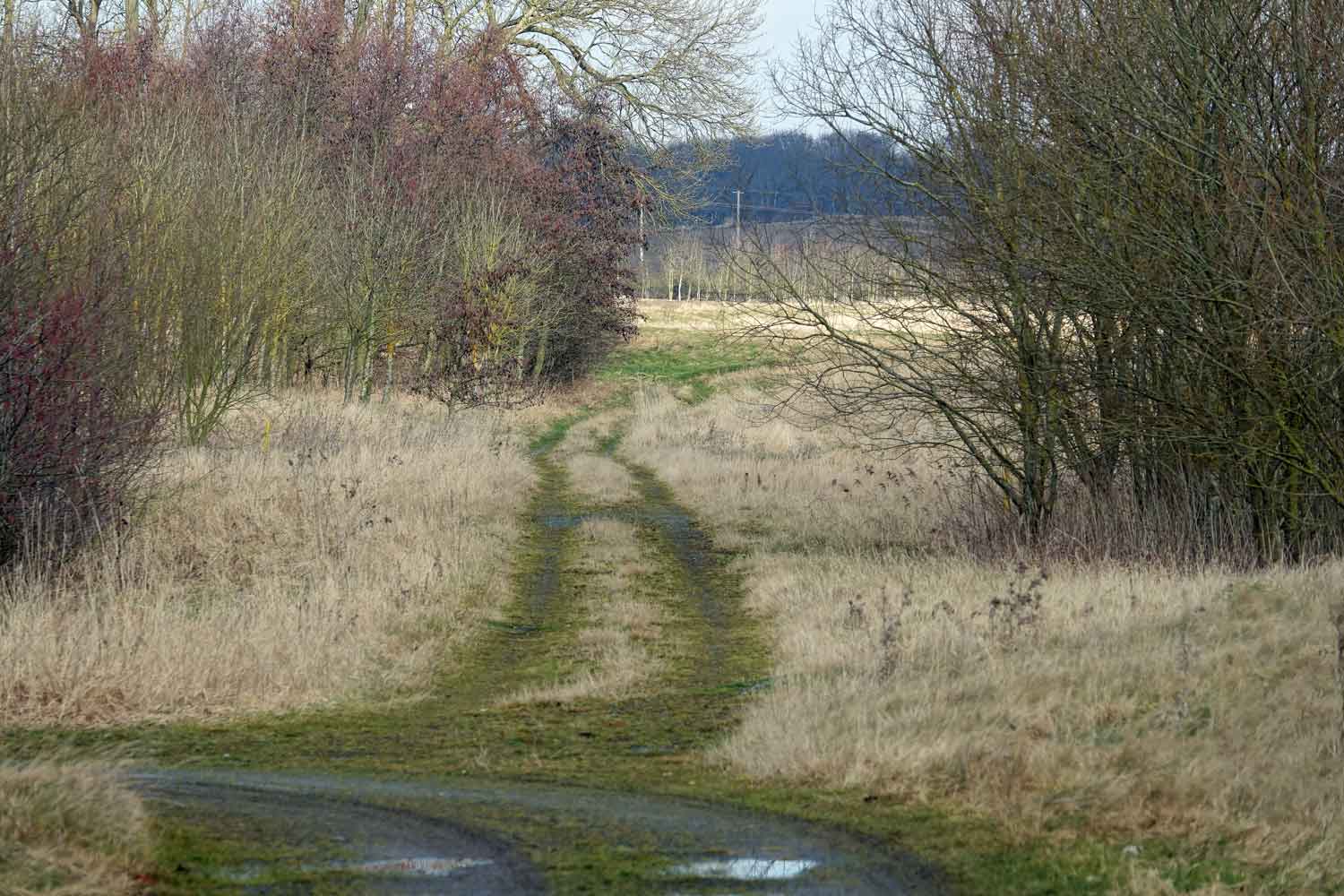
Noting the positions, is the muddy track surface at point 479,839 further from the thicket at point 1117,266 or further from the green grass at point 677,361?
the green grass at point 677,361

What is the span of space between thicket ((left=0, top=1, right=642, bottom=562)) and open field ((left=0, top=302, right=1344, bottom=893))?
4.37 feet

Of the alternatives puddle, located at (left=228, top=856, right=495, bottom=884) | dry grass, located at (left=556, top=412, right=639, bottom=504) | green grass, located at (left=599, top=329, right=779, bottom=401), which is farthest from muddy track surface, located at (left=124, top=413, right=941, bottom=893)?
green grass, located at (left=599, top=329, right=779, bottom=401)

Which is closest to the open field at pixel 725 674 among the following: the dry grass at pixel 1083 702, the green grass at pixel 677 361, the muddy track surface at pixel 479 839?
the dry grass at pixel 1083 702

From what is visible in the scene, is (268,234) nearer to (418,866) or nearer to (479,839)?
(479,839)

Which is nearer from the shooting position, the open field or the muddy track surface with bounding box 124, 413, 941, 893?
the muddy track surface with bounding box 124, 413, 941, 893

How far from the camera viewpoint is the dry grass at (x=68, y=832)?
17.2 ft

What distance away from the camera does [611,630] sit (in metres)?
11.8

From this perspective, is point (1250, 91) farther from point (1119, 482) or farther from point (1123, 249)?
point (1119, 482)

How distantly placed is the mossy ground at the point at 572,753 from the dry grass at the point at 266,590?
41cm

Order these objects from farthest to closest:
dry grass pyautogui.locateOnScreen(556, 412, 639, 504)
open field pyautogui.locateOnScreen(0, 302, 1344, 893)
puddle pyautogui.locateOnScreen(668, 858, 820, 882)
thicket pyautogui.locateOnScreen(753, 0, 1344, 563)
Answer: dry grass pyautogui.locateOnScreen(556, 412, 639, 504), thicket pyautogui.locateOnScreen(753, 0, 1344, 563), open field pyautogui.locateOnScreen(0, 302, 1344, 893), puddle pyautogui.locateOnScreen(668, 858, 820, 882)

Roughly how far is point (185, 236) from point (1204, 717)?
14.3 metres

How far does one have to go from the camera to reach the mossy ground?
19.1 ft

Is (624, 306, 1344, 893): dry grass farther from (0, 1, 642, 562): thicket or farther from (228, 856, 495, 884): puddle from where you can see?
(0, 1, 642, 562): thicket

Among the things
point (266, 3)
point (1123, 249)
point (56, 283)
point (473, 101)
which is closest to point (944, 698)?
point (1123, 249)
